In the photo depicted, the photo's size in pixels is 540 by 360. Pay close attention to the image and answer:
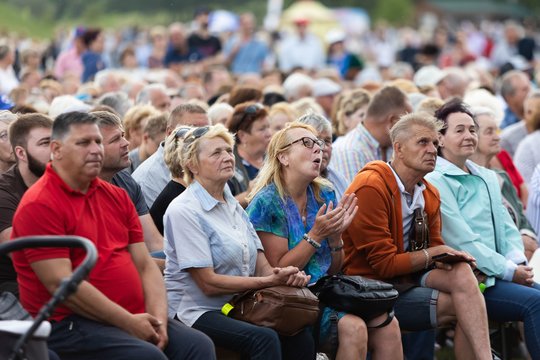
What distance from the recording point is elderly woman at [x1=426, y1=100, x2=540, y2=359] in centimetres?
700

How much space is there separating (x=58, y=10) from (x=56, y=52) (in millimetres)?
7271

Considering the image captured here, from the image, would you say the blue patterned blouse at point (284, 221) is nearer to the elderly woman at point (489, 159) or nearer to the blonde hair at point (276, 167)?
the blonde hair at point (276, 167)

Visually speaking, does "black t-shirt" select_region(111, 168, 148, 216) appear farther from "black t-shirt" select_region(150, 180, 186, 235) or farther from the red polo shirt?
the red polo shirt

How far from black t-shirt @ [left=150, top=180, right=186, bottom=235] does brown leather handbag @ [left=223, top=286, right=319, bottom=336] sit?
108 cm

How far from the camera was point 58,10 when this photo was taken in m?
33.4

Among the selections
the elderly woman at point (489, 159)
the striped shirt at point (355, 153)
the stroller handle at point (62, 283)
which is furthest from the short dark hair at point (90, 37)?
A: the stroller handle at point (62, 283)

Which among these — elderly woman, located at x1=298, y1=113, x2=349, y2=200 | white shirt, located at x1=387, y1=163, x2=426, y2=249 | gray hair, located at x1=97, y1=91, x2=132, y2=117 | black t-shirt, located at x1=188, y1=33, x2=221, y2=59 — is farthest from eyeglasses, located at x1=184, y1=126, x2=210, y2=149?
black t-shirt, located at x1=188, y1=33, x2=221, y2=59

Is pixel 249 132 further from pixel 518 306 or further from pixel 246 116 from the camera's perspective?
pixel 518 306

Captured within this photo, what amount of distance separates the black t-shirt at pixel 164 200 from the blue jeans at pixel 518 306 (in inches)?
83.5

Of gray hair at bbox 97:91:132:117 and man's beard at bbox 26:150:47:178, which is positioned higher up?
man's beard at bbox 26:150:47:178

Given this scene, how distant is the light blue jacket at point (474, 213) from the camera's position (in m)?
7.24

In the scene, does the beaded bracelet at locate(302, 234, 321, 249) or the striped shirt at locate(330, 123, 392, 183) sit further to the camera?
the striped shirt at locate(330, 123, 392, 183)

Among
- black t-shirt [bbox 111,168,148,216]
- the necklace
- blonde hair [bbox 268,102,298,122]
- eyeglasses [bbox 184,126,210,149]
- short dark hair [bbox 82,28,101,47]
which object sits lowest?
the necklace

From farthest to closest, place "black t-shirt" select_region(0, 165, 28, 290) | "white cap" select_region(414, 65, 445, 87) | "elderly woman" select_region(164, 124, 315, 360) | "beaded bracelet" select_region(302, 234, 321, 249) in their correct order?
1. "white cap" select_region(414, 65, 445, 87)
2. "beaded bracelet" select_region(302, 234, 321, 249)
3. "elderly woman" select_region(164, 124, 315, 360)
4. "black t-shirt" select_region(0, 165, 28, 290)
